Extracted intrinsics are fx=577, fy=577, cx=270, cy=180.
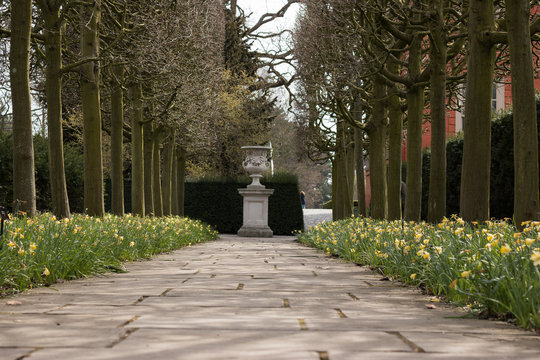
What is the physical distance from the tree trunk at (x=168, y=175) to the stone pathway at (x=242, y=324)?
14.0 metres

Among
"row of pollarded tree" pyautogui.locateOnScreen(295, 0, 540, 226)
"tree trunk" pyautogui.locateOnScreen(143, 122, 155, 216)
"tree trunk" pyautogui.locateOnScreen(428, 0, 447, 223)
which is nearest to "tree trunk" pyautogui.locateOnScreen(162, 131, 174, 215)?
"tree trunk" pyautogui.locateOnScreen(143, 122, 155, 216)

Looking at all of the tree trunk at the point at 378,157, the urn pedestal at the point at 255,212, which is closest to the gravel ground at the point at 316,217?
the urn pedestal at the point at 255,212

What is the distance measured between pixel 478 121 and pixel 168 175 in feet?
45.0

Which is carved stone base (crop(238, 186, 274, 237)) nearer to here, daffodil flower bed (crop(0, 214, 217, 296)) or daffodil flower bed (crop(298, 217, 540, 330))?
daffodil flower bed (crop(0, 214, 217, 296))

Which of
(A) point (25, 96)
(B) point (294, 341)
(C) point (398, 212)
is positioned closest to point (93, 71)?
(A) point (25, 96)

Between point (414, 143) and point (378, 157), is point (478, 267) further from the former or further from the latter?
point (378, 157)

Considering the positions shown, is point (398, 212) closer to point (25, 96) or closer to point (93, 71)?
point (93, 71)

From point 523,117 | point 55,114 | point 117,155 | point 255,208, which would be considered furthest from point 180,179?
point 523,117

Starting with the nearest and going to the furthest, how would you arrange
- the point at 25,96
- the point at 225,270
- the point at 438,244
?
1. the point at 438,244
2. the point at 225,270
3. the point at 25,96

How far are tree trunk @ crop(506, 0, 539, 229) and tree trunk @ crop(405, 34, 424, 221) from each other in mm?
4302

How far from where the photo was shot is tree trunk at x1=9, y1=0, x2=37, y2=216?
28.5 ft

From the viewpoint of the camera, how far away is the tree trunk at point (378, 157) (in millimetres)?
14727

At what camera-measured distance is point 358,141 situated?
17.4 metres

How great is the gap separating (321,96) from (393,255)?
13362mm
